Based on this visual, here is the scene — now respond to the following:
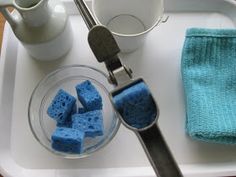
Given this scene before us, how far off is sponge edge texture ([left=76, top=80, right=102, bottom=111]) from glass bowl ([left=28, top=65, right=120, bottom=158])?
0.04 metres

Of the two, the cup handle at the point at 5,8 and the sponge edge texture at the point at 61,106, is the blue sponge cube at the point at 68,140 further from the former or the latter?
the cup handle at the point at 5,8

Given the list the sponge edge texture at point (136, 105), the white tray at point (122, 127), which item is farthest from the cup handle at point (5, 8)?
the sponge edge texture at point (136, 105)

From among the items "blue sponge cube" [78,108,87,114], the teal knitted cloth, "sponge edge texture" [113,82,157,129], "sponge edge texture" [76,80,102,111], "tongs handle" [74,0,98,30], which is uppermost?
"tongs handle" [74,0,98,30]

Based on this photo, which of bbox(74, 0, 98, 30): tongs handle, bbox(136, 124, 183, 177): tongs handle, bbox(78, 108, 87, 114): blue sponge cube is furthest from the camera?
bbox(78, 108, 87, 114): blue sponge cube

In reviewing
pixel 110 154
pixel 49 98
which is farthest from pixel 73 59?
pixel 110 154

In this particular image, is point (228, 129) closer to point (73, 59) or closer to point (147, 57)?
point (147, 57)

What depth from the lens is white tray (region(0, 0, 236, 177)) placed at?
637 mm

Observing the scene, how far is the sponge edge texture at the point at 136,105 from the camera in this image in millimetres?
467

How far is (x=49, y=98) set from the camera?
2.25 feet

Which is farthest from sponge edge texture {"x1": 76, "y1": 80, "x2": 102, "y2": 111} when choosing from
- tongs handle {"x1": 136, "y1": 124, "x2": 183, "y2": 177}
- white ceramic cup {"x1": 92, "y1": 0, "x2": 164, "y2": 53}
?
tongs handle {"x1": 136, "y1": 124, "x2": 183, "y2": 177}

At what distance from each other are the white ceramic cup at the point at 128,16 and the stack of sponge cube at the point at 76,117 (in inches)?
4.7

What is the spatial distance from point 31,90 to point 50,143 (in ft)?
0.39

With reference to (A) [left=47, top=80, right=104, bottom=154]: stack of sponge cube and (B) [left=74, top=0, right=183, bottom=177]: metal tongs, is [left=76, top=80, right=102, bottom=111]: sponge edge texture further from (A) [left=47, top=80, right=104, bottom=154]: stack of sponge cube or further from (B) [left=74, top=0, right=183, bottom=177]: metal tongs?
(B) [left=74, top=0, right=183, bottom=177]: metal tongs

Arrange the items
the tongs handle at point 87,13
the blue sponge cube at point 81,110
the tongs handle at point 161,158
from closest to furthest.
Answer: the tongs handle at point 161,158, the tongs handle at point 87,13, the blue sponge cube at point 81,110
